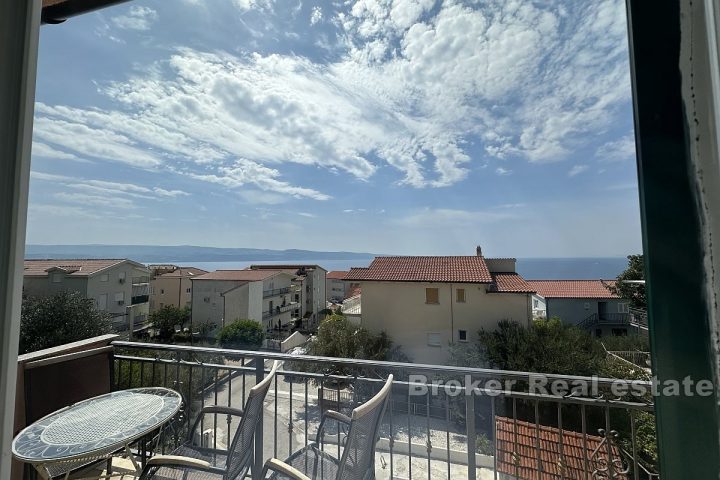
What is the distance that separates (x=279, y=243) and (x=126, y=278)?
5.89 feet

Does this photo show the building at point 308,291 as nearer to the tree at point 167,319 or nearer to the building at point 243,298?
the building at point 243,298

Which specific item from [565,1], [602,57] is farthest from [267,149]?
[602,57]

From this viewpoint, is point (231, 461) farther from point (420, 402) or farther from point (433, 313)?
point (433, 313)

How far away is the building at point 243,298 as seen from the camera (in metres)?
4.23

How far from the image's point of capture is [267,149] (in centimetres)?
342

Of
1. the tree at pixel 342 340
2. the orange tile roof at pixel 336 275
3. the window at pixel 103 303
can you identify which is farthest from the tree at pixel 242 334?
the orange tile roof at pixel 336 275

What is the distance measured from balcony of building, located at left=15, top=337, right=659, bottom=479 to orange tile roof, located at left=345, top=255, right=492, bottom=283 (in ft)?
6.54

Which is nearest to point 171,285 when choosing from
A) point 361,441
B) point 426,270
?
point 361,441

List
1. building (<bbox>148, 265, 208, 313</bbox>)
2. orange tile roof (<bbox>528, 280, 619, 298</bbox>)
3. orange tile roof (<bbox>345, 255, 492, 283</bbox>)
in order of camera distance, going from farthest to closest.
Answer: orange tile roof (<bbox>345, 255, 492, 283</bbox>) → building (<bbox>148, 265, 208, 313</bbox>) → orange tile roof (<bbox>528, 280, 619, 298</bbox>)

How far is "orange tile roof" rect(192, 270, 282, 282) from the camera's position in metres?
4.41

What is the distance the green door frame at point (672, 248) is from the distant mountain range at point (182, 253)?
2.87 feet

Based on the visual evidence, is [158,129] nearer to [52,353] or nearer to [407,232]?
[52,353]

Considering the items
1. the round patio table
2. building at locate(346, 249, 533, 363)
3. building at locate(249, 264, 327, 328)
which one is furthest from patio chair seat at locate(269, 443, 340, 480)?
building at locate(249, 264, 327, 328)

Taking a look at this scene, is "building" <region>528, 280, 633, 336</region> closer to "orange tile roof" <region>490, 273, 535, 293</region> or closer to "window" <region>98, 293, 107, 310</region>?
"orange tile roof" <region>490, 273, 535, 293</region>
